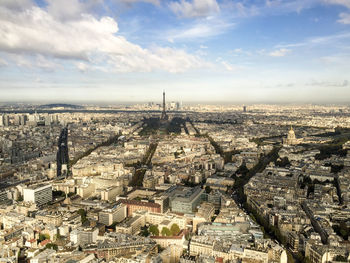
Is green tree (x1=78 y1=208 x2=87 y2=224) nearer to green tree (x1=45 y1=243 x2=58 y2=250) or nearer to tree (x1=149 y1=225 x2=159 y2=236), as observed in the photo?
green tree (x1=45 y1=243 x2=58 y2=250)

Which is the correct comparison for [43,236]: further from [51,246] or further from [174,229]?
[174,229]

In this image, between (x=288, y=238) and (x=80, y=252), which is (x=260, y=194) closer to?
(x=288, y=238)

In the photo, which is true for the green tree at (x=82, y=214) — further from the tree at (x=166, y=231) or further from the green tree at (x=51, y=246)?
the tree at (x=166, y=231)

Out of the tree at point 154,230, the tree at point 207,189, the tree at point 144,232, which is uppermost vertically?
the tree at point 207,189

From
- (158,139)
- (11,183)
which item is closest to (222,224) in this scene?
(11,183)

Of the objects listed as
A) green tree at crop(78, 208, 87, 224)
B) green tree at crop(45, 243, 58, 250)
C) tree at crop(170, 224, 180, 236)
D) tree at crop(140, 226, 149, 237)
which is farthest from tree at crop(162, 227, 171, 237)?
green tree at crop(45, 243, 58, 250)

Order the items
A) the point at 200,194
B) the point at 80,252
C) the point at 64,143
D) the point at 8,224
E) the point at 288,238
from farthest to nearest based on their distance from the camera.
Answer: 1. the point at 64,143
2. the point at 200,194
3. the point at 8,224
4. the point at 288,238
5. the point at 80,252

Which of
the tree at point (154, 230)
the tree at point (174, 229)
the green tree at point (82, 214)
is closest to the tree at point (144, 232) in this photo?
the tree at point (154, 230)

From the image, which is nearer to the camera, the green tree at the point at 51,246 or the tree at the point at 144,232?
the green tree at the point at 51,246

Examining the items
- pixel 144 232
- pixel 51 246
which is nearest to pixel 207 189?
pixel 144 232

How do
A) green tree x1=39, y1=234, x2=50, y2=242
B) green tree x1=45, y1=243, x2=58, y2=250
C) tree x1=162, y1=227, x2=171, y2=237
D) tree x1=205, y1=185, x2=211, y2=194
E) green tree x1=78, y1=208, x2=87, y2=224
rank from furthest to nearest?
tree x1=205, y1=185, x2=211, y2=194 < green tree x1=78, y1=208, x2=87, y2=224 < tree x1=162, y1=227, x2=171, y2=237 < green tree x1=39, y1=234, x2=50, y2=242 < green tree x1=45, y1=243, x2=58, y2=250

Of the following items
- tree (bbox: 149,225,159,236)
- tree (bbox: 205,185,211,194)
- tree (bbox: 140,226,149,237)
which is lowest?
tree (bbox: 140,226,149,237)
